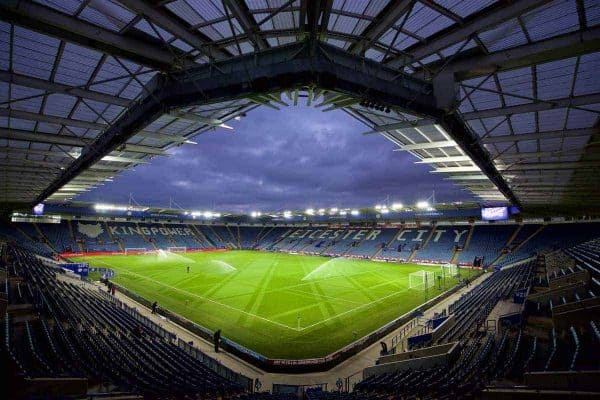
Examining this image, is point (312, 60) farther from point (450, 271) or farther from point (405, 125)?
point (450, 271)

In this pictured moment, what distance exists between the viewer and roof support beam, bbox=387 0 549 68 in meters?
6.49

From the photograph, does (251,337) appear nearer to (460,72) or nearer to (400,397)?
(400,397)

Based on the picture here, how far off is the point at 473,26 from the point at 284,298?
25770mm

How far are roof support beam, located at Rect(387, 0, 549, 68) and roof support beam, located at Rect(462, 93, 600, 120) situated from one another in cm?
427

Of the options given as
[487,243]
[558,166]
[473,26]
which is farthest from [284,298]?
[487,243]

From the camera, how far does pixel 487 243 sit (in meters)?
51.2

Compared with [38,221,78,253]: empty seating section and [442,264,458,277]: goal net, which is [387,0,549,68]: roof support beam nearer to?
[442,264,458,277]: goal net

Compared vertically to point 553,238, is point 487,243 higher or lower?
lower

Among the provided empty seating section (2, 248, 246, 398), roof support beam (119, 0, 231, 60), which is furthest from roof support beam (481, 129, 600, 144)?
empty seating section (2, 248, 246, 398)

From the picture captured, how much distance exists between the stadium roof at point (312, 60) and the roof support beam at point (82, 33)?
0.03m

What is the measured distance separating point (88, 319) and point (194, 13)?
15.4m

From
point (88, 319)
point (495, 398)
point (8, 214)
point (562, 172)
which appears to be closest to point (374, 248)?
point (562, 172)

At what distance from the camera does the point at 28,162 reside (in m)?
19.3

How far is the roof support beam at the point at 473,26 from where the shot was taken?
21.3 ft
